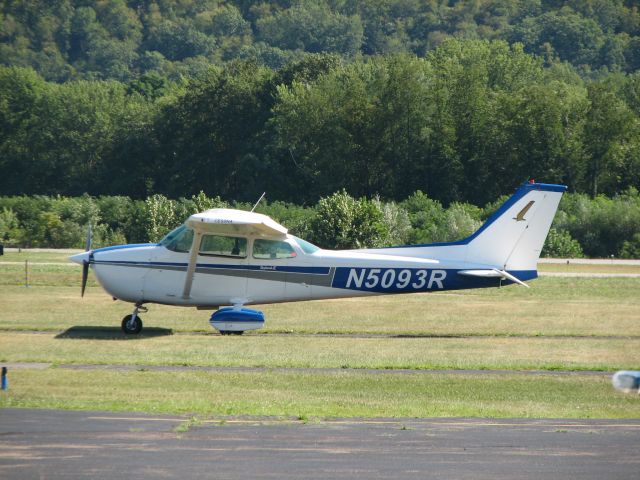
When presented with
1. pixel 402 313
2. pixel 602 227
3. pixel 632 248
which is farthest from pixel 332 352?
pixel 602 227

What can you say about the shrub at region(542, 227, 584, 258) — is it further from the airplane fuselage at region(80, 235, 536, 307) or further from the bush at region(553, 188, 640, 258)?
the airplane fuselage at region(80, 235, 536, 307)

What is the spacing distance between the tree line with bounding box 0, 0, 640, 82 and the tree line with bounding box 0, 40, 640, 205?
61027mm

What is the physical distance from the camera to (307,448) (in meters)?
11.6

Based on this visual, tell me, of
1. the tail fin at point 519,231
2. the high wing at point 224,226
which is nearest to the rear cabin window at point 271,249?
the high wing at point 224,226

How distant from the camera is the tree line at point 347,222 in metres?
42.1

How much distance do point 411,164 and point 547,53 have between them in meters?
78.1

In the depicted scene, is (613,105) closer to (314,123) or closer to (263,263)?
(314,123)

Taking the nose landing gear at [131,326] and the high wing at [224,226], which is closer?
the high wing at [224,226]

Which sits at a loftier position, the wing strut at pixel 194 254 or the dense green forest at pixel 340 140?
the wing strut at pixel 194 254

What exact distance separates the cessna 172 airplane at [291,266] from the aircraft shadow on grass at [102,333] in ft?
1.06

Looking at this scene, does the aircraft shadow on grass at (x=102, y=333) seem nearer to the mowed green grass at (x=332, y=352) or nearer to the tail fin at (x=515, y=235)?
the mowed green grass at (x=332, y=352)

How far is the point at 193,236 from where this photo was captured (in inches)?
800

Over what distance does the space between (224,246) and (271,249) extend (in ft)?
2.84

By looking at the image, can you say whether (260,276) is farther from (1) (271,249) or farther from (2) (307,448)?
(2) (307,448)
